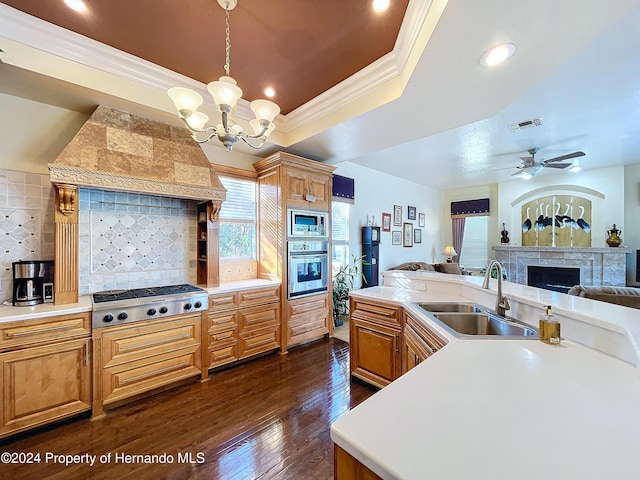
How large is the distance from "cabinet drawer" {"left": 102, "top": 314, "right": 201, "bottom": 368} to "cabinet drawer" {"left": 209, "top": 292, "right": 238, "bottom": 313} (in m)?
0.18

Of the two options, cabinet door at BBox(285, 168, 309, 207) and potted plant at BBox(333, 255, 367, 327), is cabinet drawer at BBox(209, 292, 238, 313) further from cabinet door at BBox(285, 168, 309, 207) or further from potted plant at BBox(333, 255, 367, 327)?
potted plant at BBox(333, 255, 367, 327)

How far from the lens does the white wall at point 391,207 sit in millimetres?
5215

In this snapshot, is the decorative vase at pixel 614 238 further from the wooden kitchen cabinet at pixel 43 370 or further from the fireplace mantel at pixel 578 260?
the wooden kitchen cabinet at pixel 43 370

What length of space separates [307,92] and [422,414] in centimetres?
283

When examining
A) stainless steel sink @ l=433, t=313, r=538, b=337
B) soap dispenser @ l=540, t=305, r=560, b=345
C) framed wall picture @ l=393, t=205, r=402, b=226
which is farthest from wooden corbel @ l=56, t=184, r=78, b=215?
framed wall picture @ l=393, t=205, r=402, b=226

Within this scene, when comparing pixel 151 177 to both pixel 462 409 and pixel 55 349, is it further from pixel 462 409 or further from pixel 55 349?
pixel 462 409

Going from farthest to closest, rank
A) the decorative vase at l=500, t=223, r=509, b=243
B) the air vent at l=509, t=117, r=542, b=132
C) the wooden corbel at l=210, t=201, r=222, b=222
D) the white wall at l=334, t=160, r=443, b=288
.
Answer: the decorative vase at l=500, t=223, r=509, b=243 < the white wall at l=334, t=160, r=443, b=288 < the air vent at l=509, t=117, r=542, b=132 < the wooden corbel at l=210, t=201, r=222, b=222

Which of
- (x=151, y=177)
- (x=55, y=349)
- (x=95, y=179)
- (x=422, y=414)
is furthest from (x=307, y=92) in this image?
(x=55, y=349)

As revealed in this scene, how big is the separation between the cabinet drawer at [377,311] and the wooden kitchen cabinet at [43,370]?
223cm

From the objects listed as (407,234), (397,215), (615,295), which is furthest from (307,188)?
(407,234)

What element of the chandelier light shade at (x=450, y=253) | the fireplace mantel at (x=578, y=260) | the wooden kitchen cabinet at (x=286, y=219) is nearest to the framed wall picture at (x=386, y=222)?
the chandelier light shade at (x=450, y=253)

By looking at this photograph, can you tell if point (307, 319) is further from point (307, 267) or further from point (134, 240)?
point (134, 240)

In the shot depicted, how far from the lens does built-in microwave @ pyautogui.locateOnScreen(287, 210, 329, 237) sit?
3395 millimetres

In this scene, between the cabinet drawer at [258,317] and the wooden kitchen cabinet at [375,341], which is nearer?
the wooden kitchen cabinet at [375,341]
